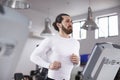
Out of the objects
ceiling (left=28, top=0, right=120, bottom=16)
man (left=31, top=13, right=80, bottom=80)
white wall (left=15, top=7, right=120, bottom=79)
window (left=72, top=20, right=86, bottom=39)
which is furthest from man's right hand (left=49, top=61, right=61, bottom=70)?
window (left=72, top=20, right=86, bottom=39)

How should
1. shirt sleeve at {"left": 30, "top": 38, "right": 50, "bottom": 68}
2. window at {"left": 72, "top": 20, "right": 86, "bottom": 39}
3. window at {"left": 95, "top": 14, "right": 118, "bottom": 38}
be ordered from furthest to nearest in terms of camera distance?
window at {"left": 72, "top": 20, "right": 86, "bottom": 39}, window at {"left": 95, "top": 14, "right": 118, "bottom": 38}, shirt sleeve at {"left": 30, "top": 38, "right": 50, "bottom": 68}

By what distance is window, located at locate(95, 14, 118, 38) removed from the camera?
8.29m

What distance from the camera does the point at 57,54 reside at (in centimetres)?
144

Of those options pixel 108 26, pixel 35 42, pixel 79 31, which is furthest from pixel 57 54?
pixel 79 31

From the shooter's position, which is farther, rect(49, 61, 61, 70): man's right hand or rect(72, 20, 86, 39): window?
rect(72, 20, 86, 39): window

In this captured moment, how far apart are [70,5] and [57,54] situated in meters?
6.82

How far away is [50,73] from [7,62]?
1.05 metres

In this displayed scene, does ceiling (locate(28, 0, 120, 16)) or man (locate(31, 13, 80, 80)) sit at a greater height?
ceiling (locate(28, 0, 120, 16))

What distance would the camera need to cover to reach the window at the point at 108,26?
27.2ft

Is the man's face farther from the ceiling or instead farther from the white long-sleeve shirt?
the ceiling

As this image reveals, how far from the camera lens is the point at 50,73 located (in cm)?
143

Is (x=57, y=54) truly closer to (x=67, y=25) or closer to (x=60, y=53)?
(x=60, y=53)

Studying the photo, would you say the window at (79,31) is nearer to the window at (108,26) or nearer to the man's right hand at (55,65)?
the window at (108,26)

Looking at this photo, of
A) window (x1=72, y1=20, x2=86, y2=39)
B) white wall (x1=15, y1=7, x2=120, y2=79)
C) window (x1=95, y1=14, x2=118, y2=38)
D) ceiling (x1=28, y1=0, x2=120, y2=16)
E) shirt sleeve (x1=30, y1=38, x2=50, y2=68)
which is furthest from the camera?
window (x1=72, y1=20, x2=86, y2=39)
